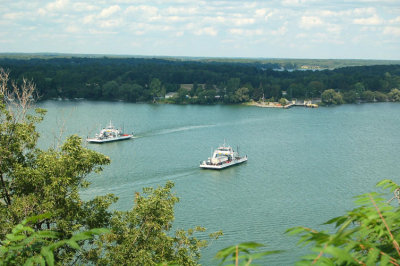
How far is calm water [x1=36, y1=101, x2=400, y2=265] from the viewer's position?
15.2 metres

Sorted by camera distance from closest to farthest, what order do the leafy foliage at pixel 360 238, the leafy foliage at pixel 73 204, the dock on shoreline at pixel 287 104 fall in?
the leafy foliage at pixel 360 238 < the leafy foliage at pixel 73 204 < the dock on shoreline at pixel 287 104

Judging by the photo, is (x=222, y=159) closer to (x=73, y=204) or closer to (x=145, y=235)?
(x=145, y=235)

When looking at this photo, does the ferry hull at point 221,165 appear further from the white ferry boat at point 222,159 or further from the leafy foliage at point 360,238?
the leafy foliage at point 360,238

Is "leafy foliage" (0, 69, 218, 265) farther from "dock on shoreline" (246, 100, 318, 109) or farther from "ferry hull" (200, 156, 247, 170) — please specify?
"dock on shoreline" (246, 100, 318, 109)

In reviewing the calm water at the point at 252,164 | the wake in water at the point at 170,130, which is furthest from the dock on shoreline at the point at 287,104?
the wake in water at the point at 170,130

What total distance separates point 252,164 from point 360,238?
2172cm

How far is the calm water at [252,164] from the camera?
15.2m

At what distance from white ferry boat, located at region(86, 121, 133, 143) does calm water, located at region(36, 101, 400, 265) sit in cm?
70

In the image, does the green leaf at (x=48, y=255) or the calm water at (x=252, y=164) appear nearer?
the green leaf at (x=48, y=255)

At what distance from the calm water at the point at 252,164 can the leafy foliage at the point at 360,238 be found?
6.21 metres

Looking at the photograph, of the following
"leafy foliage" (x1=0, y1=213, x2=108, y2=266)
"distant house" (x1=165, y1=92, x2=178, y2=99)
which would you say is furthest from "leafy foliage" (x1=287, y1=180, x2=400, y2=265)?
"distant house" (x1=165, y1=92, x2=178, y2=99)

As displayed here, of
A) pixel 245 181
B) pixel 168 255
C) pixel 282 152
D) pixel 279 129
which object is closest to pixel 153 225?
pixel 168 255

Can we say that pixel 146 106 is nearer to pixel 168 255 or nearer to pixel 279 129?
pixel 279 129

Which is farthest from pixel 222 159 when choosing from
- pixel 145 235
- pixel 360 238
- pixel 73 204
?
pixel 360 238
